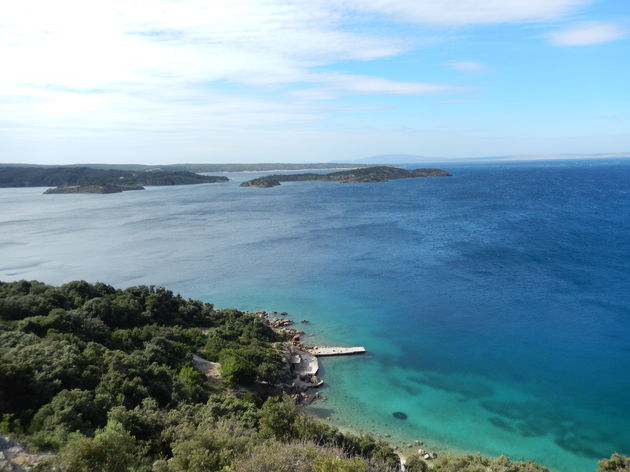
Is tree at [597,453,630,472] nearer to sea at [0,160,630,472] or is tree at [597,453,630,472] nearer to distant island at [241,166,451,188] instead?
sea at [0,160,630,472]

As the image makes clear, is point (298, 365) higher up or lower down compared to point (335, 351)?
higher up

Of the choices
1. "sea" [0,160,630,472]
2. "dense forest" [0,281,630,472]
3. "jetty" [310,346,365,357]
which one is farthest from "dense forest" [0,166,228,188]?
"jetty" [310,346,365,357]

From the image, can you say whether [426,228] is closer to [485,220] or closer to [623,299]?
[485,220]

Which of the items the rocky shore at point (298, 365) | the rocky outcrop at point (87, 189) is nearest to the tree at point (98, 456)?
the rocky shore at point (298, 365)

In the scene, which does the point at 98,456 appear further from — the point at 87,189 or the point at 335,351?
the point at 87,189

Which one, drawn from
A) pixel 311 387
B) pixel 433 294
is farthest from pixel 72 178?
pixel 311 387

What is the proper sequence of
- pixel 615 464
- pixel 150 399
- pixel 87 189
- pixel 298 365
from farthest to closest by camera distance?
pixel 87 189
pixel 298 365
pixel 150 399
pixel 615 464
